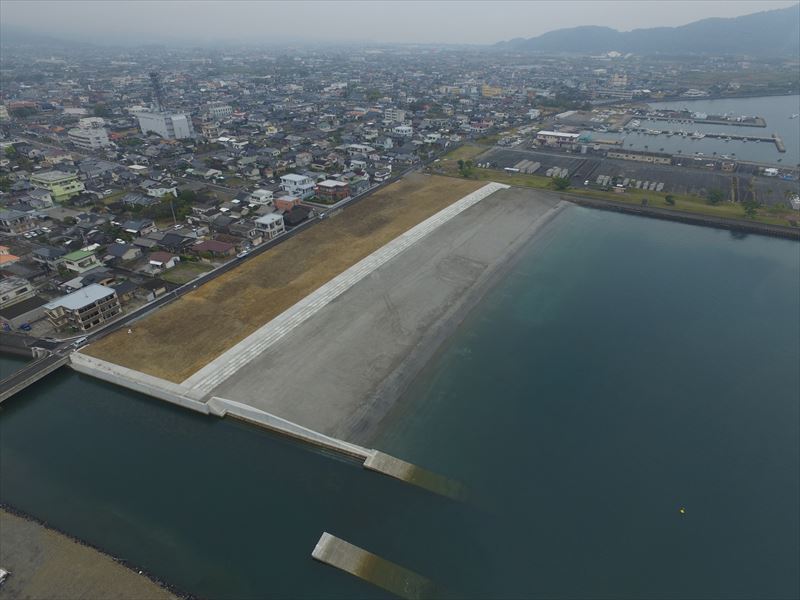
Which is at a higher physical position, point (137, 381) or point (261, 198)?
point (261, 198)

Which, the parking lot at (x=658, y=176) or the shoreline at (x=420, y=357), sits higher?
the parking lot at (x=658, y=176)

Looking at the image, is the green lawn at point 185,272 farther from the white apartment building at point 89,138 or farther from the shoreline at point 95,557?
the white apartment building at point 89,138

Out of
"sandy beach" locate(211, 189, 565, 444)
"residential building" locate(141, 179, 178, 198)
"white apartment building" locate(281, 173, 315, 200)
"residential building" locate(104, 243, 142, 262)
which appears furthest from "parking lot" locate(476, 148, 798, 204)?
"residential building" locate(104, 243, 142, 262)

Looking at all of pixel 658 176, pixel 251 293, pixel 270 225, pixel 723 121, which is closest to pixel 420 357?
pixel 251 293

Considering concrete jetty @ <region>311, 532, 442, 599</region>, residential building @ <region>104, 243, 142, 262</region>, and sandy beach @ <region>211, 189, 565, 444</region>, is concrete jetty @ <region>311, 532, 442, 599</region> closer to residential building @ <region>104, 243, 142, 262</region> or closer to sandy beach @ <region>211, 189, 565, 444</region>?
sandy beach @ <region>211, 189, 565, 444</region>

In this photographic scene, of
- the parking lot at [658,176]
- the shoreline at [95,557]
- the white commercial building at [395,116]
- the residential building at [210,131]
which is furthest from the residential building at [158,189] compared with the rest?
the white commercial building at [395,116]

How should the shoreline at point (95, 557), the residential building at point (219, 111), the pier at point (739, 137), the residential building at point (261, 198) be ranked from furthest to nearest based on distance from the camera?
the residential building at point (219, 111), the pier at point (739, 137), the residential building at point (261, 198), the shoreline at point (95, 557)

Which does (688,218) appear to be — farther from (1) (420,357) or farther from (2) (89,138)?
(2) (89,138)
